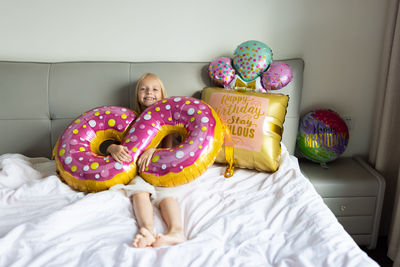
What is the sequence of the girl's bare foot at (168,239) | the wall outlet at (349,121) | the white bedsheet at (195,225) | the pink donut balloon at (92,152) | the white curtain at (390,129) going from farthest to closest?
the wall outlet at (349,121) < the white curtain at (390,129) < the pink donut balloon at (92,152) < the girl's bare foot at (168,239) < the white bedsheet at (195,225)

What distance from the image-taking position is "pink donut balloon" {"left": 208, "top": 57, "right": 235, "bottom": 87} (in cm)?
181

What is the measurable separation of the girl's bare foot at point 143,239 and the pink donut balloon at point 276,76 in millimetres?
1043

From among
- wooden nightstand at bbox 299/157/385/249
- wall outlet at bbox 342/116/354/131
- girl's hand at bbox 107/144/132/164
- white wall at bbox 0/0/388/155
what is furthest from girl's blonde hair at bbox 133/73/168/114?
wall outlet at bbox 342/116/354/131

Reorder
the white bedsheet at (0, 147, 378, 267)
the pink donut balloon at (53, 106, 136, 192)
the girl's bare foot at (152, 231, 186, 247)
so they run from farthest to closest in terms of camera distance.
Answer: the pink donut balloon at (53, 106, 136, 192) → the girl's bare foot at (152, 231, 186, 247) → the white bedsheet at (0, 147, 378, 267)

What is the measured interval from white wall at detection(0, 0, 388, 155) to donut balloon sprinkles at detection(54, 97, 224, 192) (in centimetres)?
53

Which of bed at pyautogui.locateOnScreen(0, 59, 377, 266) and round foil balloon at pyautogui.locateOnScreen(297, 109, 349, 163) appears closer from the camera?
bed at pyautogui.locateOnScreen(0, 59, 377, 266)

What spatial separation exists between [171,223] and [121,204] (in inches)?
10.2

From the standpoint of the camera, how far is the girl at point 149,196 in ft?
3.68

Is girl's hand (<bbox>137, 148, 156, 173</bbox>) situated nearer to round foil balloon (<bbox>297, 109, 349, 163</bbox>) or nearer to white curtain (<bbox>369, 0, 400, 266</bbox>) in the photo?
round foil balloon (<bbox>297, 109, 349, 163</bbox>)

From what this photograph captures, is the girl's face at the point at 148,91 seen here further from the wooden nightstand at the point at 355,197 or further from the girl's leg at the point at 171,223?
the wooden nightstand at the point at 355,197

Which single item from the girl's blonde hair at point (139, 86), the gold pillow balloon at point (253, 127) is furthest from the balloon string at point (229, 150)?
the girl's blonde hair at point (139, 86)

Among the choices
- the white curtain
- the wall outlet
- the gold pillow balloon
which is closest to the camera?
the gold pillow balloon

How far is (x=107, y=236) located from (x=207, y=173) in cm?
63

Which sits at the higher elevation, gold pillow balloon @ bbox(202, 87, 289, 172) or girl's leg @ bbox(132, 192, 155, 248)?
gold pillow balloon @ bbox(202, 87, 289, 172)
